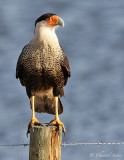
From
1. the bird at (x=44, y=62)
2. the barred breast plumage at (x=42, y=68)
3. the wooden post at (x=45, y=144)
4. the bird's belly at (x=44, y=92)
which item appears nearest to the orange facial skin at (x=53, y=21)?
the bird at (x=44, y=62)

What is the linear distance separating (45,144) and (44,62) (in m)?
1.39

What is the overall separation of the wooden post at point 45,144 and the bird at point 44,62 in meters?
0.93

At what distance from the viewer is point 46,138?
386 cm

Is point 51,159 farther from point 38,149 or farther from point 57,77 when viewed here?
point 57,77

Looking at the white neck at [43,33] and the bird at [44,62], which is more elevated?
the white neck at [43,33]

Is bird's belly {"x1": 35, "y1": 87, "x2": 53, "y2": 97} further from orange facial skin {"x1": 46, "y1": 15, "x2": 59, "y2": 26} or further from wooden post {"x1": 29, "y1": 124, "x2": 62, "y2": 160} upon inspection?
wooden post {"x1": 29, "y1": 124, "x2": 62, "y2": 160}

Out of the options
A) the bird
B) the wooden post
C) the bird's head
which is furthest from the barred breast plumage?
the wooden post

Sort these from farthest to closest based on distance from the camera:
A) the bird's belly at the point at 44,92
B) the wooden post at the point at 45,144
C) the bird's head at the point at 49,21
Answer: the bird's belly at the point at 44,92
the bird's head at the point at 49,21
the wooden post at the point at 45,144

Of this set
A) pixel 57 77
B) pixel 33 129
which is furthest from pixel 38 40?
pixel 33 129

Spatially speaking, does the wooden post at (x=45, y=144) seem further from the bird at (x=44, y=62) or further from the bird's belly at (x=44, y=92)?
the bird's belly at (x=44, y=92)

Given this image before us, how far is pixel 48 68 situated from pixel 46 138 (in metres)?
1.33

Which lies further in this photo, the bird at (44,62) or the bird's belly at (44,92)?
the bird's belly at (44,92)

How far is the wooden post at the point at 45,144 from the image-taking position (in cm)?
384

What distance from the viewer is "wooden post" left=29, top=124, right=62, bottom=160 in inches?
151
